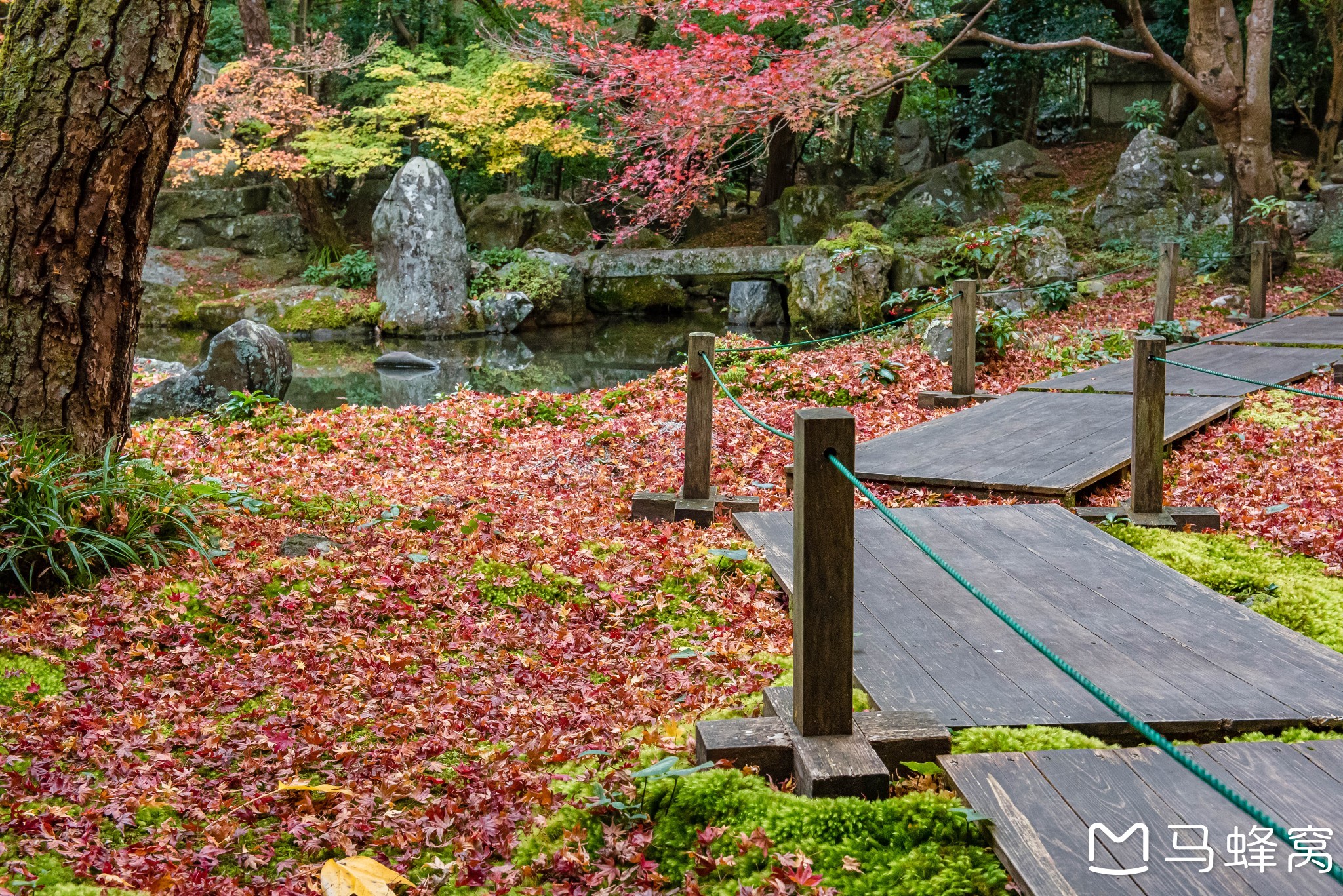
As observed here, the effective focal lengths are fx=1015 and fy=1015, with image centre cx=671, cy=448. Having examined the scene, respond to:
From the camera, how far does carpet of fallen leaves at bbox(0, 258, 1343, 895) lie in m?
2.56

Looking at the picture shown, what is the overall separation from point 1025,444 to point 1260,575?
Result: 79.9 inches

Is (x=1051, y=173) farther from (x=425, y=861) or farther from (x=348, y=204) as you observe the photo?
(x=425, y=861)

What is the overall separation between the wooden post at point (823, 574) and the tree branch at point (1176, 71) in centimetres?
1043

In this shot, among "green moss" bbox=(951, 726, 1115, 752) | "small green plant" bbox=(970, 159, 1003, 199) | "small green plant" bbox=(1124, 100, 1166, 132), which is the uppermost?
"small green plant" bbox=(1124, 100, 1166, 132)

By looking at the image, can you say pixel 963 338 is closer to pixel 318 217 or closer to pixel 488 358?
pixel 488 358

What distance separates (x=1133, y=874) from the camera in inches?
81.0

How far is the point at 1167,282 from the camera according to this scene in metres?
9.91

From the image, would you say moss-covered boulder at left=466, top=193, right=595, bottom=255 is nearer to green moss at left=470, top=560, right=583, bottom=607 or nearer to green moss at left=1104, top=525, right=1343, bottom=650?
green moss at left=470, top=560, right=583, bottom=607

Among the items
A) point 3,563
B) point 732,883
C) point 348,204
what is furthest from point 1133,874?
point 348,204

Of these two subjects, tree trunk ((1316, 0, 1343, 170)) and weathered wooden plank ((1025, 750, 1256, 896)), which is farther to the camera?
tree trunk ((1316, 0, 1343, 170))

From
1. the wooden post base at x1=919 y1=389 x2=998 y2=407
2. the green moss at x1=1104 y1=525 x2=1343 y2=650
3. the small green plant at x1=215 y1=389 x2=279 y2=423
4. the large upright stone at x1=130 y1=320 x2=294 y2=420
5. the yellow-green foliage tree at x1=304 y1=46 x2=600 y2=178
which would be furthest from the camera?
the yellow-green foliage tree at x1=304 y1=46 x2=600 y2=178

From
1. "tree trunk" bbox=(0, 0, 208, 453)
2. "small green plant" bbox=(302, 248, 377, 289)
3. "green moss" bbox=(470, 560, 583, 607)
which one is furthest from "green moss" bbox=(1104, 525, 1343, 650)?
"small green plant" bbox=(302, 248, 377, 289)

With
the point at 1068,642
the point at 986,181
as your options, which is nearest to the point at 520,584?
the point at 1068,642

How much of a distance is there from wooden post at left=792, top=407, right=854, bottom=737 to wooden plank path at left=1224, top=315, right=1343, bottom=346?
8015 millimetres
